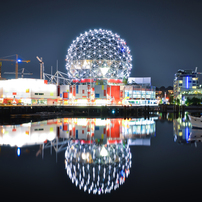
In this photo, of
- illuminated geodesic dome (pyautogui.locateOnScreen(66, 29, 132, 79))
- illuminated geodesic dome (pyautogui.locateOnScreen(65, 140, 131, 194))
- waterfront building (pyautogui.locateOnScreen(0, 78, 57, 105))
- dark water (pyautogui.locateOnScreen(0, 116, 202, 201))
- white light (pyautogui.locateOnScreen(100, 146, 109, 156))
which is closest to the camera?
dark water (pyautogui.locateOnScreen(0, 116, 202, 201))

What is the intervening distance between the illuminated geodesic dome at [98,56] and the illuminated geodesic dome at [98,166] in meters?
43.1

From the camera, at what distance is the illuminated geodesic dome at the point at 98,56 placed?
55375mm

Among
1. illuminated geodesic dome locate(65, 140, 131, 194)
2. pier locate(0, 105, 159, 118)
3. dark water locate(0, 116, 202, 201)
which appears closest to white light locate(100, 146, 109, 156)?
illuminated geodesic dome locate(65, 140, 131, 194)

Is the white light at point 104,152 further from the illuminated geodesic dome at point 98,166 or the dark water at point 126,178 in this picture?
the dark water at point 126,178

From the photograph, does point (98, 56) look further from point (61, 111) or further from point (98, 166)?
point (98, 166)

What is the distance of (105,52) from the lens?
5525cm

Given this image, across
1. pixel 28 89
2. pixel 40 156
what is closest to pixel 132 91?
pixel 28 89

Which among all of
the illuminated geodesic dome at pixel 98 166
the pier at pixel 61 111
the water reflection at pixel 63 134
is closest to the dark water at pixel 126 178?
the illuminated geodesic dome at pixel 98 166

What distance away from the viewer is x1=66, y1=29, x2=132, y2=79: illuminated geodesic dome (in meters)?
55.4

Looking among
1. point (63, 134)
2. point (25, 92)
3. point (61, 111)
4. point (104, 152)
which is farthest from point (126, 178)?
point (25, 92)

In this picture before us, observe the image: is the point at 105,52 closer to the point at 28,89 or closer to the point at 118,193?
the point at 28,89

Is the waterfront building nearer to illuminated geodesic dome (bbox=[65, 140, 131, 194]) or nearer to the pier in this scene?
the pier

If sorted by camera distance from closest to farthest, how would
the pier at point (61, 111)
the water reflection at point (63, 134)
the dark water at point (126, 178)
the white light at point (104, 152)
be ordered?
the dark water at point (126, 178) < the white light at point (104, 152) < the water reflection at point (63, 134) < the pier at point (61, 111)

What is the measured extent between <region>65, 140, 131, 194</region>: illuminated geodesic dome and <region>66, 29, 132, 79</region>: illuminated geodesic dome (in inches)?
1698
